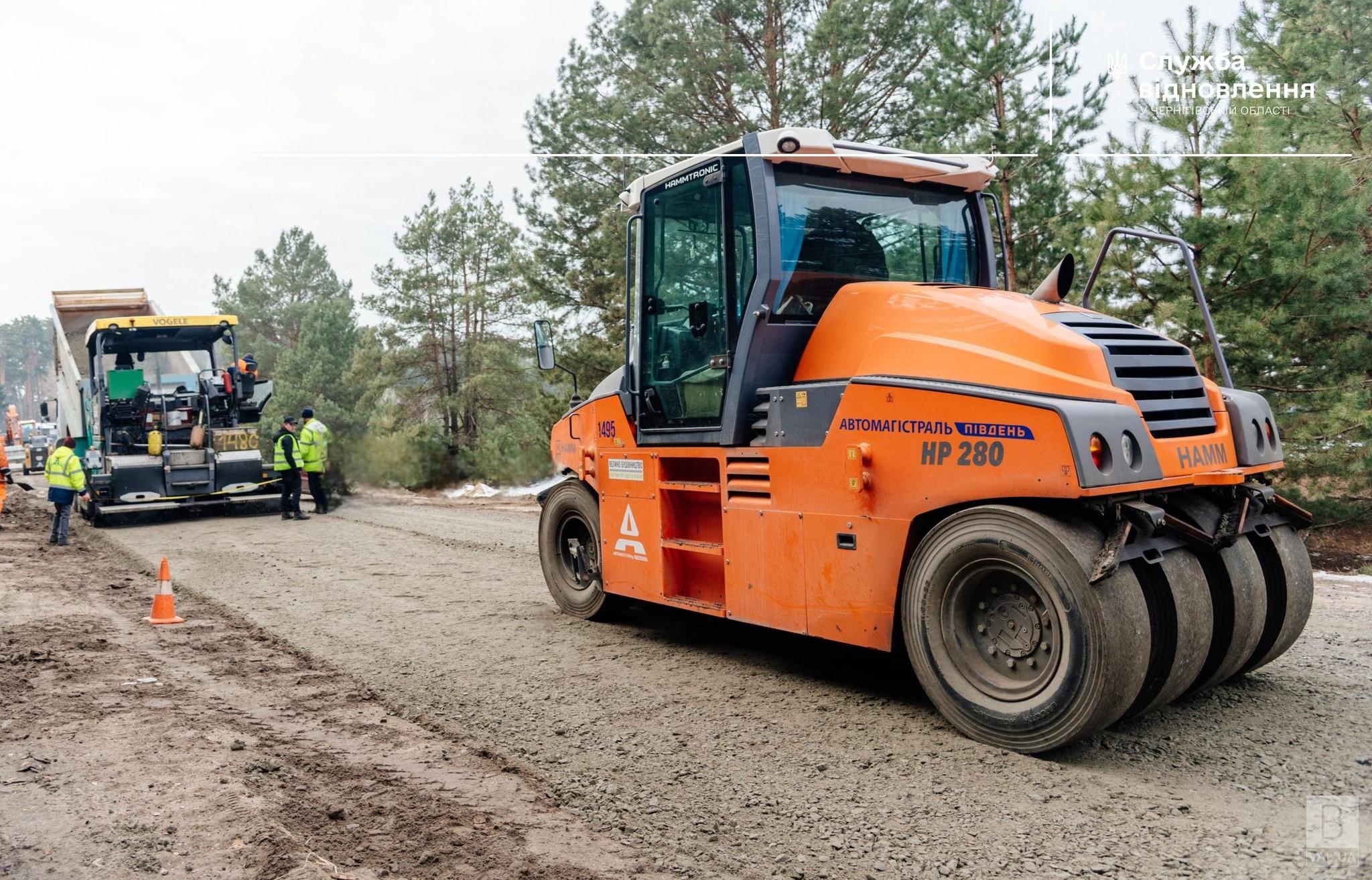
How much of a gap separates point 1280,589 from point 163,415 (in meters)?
15.6

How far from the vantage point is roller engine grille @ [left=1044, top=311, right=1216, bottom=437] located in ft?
14.1

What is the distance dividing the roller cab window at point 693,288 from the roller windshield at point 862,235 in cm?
24

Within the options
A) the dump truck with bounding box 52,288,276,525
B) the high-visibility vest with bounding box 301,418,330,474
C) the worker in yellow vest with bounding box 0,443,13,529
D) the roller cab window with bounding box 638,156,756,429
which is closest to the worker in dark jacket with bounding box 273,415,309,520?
the high-visibility vest with bounding box 301,418,330,474

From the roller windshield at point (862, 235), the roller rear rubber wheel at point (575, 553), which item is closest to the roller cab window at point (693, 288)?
the roller windshield at point (862, 235)

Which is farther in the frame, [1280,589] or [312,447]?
[312,447]

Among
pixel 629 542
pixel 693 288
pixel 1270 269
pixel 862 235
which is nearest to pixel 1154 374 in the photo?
pixel 862 235

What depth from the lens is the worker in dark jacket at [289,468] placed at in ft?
48.4

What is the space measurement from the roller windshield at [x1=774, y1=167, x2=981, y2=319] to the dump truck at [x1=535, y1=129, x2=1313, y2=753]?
0.04 ft

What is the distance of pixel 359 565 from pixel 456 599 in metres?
2.43

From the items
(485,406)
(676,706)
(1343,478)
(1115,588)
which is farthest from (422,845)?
(485,406)

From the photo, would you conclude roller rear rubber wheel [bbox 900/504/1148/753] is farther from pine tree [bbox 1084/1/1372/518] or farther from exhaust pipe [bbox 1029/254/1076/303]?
pine tree [bbox 1084/1/1372/518]

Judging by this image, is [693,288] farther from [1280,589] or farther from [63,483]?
[63,483]

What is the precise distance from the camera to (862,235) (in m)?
5.47

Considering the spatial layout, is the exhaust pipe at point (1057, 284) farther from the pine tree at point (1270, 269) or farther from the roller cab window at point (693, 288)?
the pine tree at point (1270, 269)
